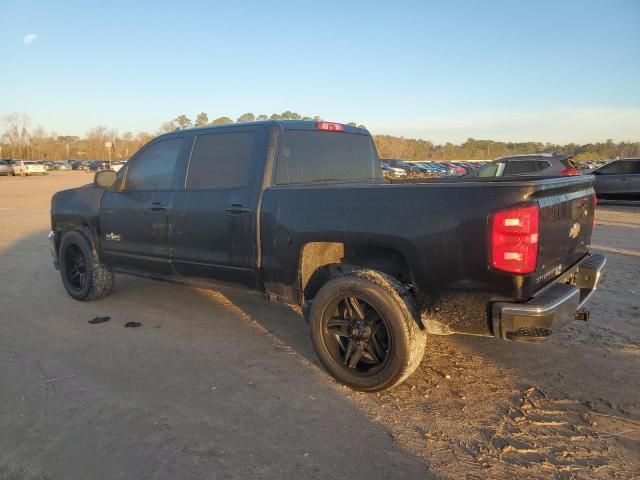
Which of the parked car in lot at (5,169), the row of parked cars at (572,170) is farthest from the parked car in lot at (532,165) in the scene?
the parked car in lot at (5,169)

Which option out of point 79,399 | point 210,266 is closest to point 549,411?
point 210,266

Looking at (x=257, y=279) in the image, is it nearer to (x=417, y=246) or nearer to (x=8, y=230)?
(x=417, y=246)

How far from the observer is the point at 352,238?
3.49m

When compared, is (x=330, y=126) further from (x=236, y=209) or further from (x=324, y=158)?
(x=236, y=209)

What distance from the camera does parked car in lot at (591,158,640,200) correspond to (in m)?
15.4

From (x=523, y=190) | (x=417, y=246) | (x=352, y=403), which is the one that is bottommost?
(x=352, y=403)

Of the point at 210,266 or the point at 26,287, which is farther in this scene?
the point at 26,287

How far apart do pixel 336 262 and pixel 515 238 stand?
1.52m

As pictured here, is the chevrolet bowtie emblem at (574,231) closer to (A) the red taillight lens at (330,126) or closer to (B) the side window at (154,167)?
(A) the red taillight lens at (330,126)

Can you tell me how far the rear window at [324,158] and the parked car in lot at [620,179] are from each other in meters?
13.3

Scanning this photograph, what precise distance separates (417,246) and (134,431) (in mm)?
2112

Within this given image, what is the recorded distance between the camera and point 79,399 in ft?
11.4

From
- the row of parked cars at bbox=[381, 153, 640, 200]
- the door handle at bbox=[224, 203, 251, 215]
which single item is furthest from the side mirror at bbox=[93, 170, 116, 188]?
the row of parked cars at bbox=[381, 153, 640, 200]

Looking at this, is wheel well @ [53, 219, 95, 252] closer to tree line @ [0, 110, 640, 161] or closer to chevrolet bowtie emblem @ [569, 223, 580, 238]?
chevrolet bowtie emblem @ [569, 223, 580, 238]
